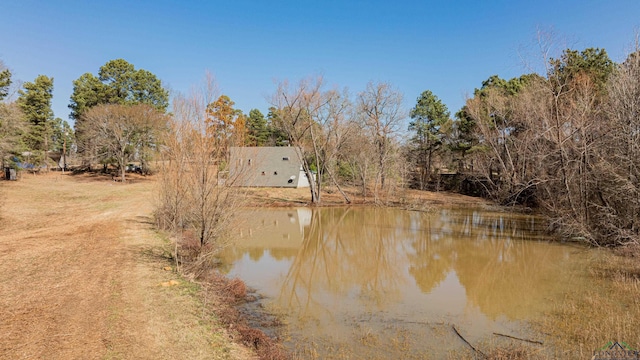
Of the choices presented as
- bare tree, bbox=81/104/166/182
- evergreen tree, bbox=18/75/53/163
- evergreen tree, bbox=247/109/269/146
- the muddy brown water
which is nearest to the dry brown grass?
the muddy brown water

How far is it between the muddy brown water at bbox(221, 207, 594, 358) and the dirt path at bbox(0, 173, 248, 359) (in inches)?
83.8

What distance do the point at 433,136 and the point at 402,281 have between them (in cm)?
3391

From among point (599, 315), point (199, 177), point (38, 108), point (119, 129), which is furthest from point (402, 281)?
point (38, 108)

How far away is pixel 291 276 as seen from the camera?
38.9ft

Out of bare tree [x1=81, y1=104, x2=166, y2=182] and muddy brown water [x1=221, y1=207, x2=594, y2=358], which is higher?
bare tree [x1=81, y1=104, x2=166, y2=182]

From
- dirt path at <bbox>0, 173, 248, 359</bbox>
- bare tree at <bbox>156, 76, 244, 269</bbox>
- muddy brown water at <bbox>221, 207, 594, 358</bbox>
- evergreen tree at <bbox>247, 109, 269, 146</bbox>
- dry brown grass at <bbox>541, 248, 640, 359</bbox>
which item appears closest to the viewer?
dirt path at <bbox>0, 173, 248, 359</bbox>

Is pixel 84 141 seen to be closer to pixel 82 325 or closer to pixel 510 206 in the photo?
pixel 82 325

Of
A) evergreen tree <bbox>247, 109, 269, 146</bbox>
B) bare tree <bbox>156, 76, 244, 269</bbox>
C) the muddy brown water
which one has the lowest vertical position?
the muddy brown water

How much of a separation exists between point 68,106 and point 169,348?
1923 inches

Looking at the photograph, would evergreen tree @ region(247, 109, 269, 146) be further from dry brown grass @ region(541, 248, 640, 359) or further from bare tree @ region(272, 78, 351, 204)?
dry brown grass @ region(541, 248, 640, 359)

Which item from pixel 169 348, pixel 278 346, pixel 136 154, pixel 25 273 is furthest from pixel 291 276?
pixel 136 154

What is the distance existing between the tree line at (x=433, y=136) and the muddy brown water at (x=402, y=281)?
8.88ft

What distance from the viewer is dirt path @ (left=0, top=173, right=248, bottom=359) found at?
5680 millimetres

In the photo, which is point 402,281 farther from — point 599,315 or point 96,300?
point 96,300
